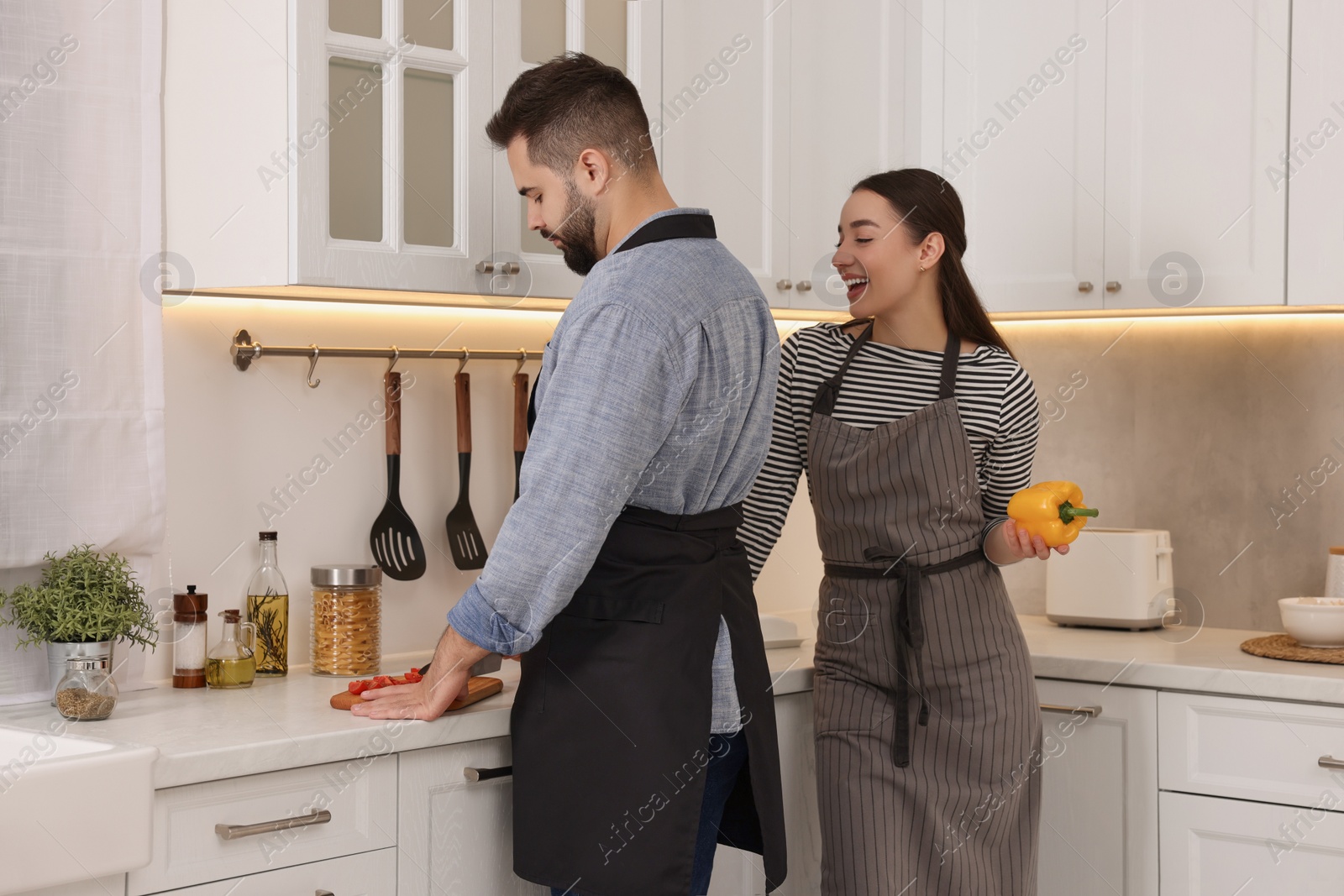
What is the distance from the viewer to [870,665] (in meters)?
1.94

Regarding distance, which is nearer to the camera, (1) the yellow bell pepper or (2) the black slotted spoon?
Result: (1) the yellow bell pepper

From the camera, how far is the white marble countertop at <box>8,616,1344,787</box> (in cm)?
148

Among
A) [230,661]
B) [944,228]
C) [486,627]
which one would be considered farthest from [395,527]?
[944,228]

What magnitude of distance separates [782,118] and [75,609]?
1.47 m

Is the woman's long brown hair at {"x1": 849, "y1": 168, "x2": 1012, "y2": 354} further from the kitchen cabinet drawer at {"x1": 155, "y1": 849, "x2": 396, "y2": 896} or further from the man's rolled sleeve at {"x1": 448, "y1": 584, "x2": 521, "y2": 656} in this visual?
the kitchen cabinet drawer at {"x1": 155, "y1": 849, "x2": 396, "y2": 896}

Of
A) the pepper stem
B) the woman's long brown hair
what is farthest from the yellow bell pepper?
the woman's long brown hair

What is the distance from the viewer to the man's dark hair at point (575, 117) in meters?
1.58

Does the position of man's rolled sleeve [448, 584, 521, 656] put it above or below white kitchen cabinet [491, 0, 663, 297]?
below

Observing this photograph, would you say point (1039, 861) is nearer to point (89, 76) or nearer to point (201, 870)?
point (201, 870)

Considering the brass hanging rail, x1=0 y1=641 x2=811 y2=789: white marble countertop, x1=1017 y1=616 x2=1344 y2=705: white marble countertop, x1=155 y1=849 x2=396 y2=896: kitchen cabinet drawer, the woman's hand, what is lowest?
x1=155 y1=849 x2=396 y2=896: kitchen cabinet drawer

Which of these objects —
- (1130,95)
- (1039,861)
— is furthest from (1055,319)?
(1039,861)

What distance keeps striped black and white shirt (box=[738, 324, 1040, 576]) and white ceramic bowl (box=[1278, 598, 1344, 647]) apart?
595mm

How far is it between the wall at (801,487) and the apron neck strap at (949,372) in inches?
30.5

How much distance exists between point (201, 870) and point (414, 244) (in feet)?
2.95
